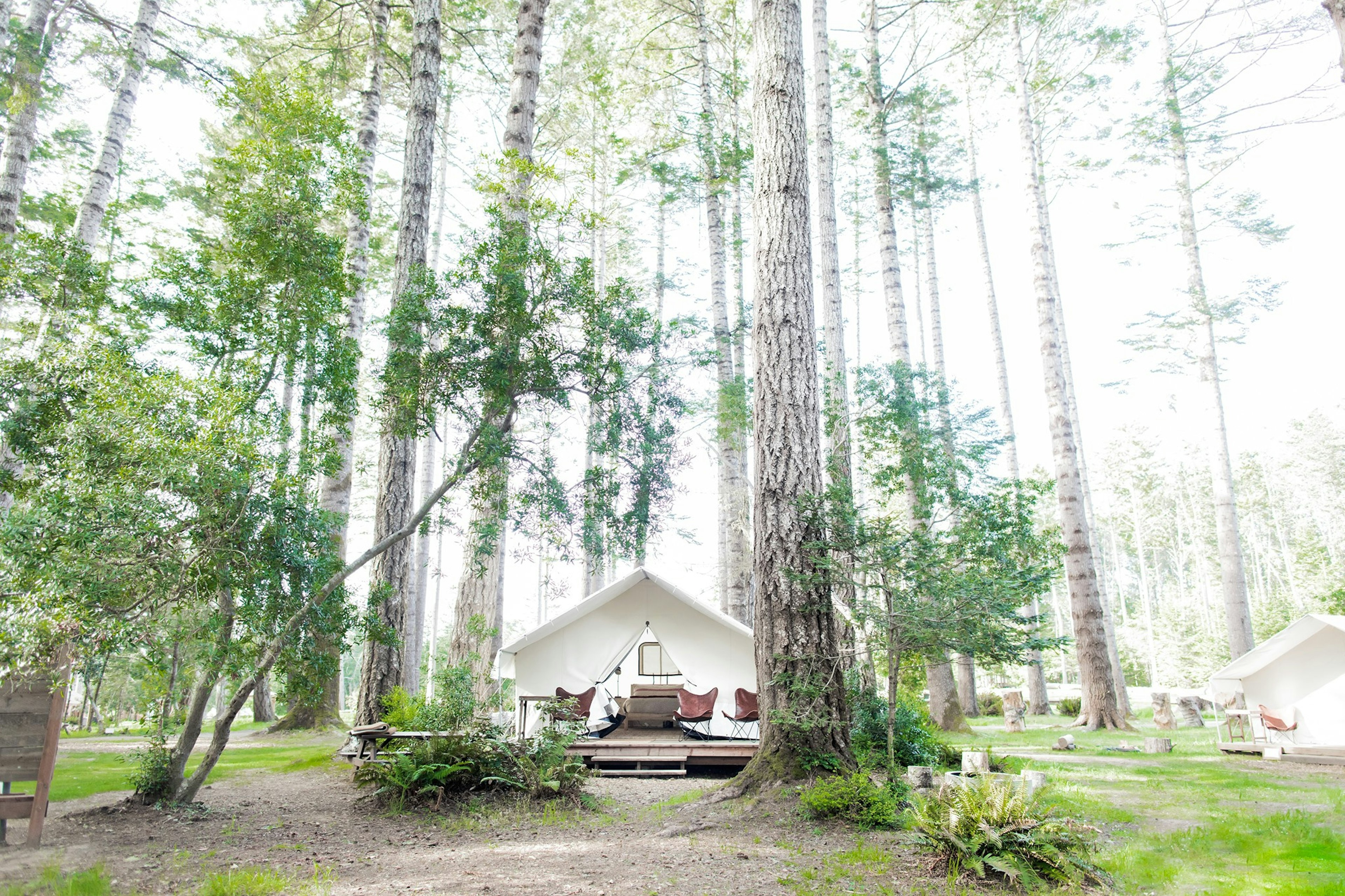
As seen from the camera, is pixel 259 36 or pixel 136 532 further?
pixel 259 36

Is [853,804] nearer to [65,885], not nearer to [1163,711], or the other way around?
[65,885]

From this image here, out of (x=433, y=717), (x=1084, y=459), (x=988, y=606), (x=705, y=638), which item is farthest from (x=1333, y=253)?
(x=433, y=717)

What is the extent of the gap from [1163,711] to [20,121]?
16.4 m

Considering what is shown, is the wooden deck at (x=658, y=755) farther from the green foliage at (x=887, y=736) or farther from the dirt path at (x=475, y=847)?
the dirt path at (x=475, y=847)

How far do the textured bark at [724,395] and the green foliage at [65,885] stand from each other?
327 inches

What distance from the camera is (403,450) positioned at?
25.7ft

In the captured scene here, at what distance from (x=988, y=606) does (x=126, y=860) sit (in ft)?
16.8

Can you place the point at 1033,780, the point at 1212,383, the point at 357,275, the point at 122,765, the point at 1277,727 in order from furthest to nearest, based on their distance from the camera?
the point at 1212,383
the point at 357,275
the point at 1277,727
the point at 122,765
the point at 1033,780

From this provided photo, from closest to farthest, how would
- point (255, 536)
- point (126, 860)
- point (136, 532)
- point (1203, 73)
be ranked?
point (126, 860), point (136, 532), point (255, 536), point (1203, 73)

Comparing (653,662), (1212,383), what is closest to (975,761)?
(653,662)

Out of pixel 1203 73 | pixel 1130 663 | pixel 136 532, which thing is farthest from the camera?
pixel 1130 663

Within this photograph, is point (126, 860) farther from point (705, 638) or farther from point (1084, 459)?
point (1084, 459)

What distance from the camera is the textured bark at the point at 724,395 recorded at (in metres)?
11.1

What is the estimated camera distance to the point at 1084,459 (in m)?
18.3
